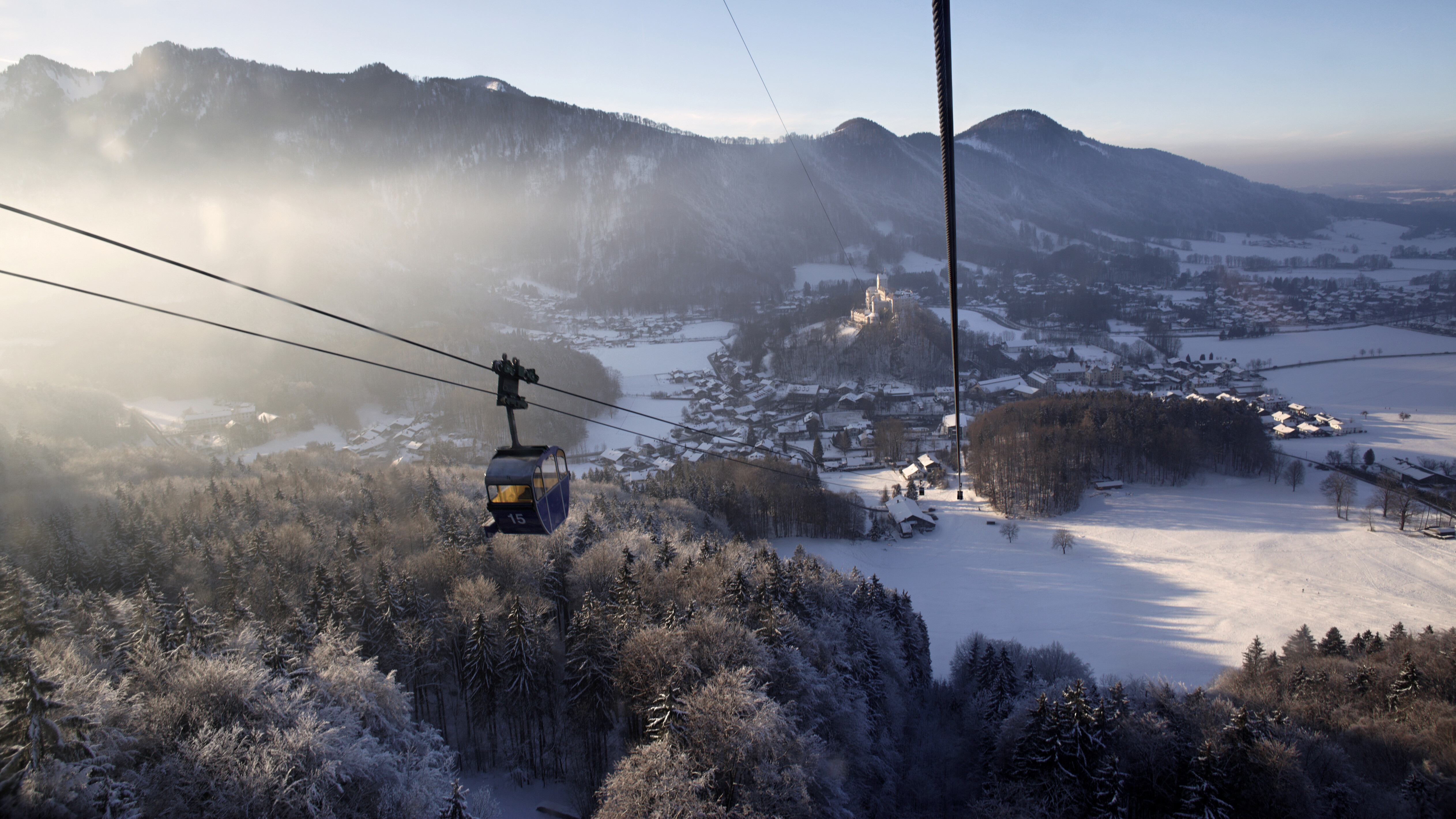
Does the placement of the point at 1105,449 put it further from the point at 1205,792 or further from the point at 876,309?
the point at 876,309

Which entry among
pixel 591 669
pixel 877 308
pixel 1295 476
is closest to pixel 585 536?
pixel 591 669

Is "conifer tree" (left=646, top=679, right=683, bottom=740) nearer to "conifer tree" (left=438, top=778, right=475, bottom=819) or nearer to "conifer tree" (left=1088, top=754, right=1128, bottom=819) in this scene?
"conifer tree" (left=438, top=778, right=475, bottom=819)

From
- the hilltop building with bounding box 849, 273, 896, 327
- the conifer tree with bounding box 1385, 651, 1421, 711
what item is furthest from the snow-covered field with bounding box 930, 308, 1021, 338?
the conifer tree with bounding box 1385, 651, 1421, 711

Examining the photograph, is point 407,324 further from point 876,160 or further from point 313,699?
point 876,160

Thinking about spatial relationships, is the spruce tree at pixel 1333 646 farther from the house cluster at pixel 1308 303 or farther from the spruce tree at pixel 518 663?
the house cluster at pixel 1308 303

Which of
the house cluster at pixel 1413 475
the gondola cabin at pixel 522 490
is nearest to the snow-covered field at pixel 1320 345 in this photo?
the house cluster at pixel 1413 475

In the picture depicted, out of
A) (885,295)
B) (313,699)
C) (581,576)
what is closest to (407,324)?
(885,295)
